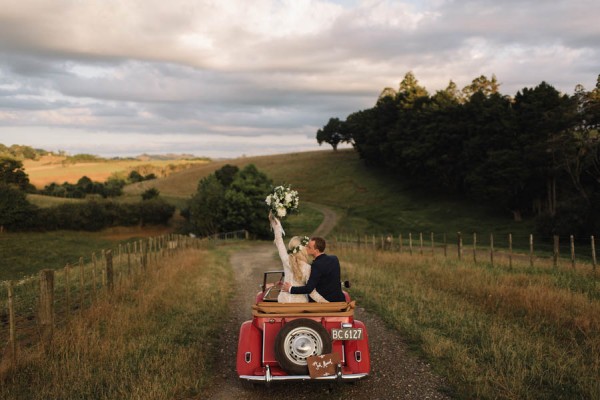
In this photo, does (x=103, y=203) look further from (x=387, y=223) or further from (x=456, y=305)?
(x=456, y=305)

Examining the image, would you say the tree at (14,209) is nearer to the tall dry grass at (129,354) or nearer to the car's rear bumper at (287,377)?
the tall dry grass at (129,354)

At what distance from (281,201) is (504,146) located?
5037 centimetres

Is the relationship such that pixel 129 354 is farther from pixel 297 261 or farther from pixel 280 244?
pixel 297 261

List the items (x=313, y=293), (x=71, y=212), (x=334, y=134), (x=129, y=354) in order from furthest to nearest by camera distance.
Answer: (x=334, y=134), (x=71, y=212), (x=129, y=354), (x=313, y=293)

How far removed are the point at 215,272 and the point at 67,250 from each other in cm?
3857

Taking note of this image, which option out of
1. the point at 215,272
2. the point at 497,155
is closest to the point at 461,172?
the point at 497,155

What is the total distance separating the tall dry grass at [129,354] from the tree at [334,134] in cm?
9925

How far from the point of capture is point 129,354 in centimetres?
835

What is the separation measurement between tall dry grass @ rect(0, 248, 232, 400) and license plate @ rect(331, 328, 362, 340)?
86.2 inches

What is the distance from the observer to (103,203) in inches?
2640

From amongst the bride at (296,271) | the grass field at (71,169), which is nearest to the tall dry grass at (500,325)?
the bride at (296,271)

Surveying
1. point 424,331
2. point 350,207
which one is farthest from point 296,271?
point 350,207

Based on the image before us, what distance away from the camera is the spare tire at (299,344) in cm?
658

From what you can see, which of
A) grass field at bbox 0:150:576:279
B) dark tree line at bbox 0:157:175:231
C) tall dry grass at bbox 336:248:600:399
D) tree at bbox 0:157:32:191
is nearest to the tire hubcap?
tall dry grass at bbox 336:248:600:399
